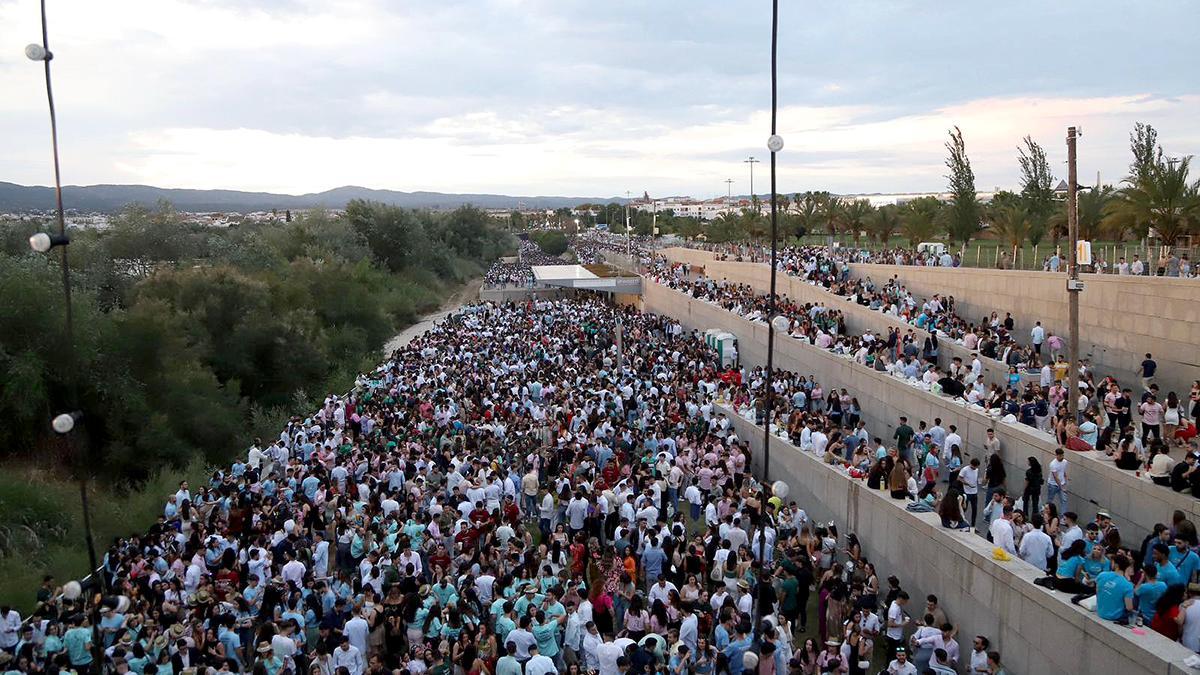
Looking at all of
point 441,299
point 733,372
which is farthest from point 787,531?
point 441,299

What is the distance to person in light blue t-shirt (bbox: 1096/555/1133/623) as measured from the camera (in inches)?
298

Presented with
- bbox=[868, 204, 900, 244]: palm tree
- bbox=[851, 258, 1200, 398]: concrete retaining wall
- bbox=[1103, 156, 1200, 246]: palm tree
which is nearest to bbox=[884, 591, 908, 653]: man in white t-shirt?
bbox=[851, 258, 1200, 398]: concrete retaining wall

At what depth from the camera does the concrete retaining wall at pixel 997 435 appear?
11.0 meters

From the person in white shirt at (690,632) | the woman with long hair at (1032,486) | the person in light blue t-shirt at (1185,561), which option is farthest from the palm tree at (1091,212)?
the person in white shirt at (690,632)

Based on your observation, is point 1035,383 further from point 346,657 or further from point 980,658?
point 346,657

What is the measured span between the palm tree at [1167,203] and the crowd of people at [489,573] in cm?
1171

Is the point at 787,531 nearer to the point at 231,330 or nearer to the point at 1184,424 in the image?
the point at 1184,424

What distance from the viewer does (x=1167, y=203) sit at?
20.6 metres

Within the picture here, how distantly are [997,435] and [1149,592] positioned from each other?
7.11m

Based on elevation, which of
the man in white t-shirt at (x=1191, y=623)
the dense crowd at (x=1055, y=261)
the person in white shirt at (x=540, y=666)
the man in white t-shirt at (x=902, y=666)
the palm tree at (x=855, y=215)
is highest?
the palm tree at (x=855, y=215)

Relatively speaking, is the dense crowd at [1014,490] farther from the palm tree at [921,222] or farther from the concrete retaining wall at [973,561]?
the palm tree at [921,222]

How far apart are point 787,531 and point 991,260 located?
68.4 feet

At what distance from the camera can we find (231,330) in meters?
28.7

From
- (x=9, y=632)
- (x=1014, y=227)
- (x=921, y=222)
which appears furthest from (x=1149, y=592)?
(x=921, y=222)
